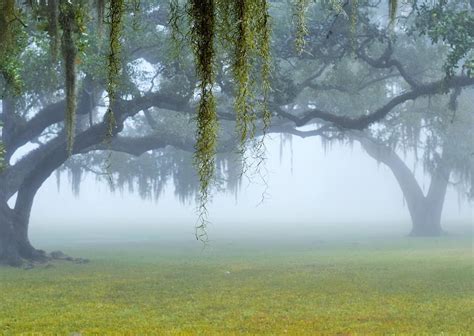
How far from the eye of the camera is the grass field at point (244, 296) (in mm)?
9844

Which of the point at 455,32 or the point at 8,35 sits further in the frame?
the point at 455,32

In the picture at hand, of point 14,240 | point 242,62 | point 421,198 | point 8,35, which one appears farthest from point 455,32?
point 421,198

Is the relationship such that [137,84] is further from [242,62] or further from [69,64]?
[242,62]

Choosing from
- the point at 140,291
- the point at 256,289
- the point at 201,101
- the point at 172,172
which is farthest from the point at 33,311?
the point at 172,172

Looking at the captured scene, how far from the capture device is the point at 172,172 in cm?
3525

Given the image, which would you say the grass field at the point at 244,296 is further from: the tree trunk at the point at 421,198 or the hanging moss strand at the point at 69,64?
the tree trunk at the point at 421,198

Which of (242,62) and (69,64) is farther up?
(69,64)

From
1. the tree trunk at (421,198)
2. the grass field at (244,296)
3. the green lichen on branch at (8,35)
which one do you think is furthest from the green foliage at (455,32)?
the tree trunk at (421,198)

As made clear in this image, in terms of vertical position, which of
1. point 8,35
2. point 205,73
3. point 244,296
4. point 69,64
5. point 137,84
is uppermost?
point 137,84

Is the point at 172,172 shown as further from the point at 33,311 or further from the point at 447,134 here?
the point at 33,311

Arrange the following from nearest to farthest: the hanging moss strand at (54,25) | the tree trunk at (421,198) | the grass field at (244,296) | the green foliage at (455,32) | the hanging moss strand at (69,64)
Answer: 1. the hanging moss strand at (69,64)
2. the hanging moss strand at (54,25)
3. the grass field at (244,296)
4. the green foliage at (455,32)
5. the tree trunk at (421,198)

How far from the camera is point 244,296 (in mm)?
13195

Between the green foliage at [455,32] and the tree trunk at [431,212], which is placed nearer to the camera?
the green foliage at [455,32]

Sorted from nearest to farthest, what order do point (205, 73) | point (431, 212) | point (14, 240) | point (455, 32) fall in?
1. point (205, 73)
2. point (455, 32)
3. point (14, 240)
4. point (431, 212)
